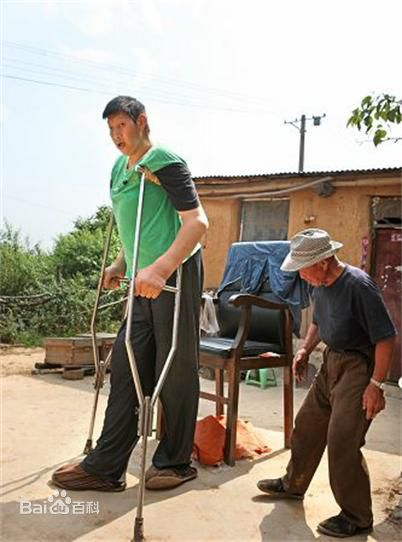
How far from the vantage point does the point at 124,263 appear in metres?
3.15

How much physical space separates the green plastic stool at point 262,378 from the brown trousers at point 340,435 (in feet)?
12.3

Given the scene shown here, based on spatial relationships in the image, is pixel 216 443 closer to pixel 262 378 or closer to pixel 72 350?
pixel 262 378

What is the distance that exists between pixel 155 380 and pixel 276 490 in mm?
835

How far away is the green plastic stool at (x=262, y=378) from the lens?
6543mm

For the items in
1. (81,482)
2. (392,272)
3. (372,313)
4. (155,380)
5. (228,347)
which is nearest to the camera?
(372,313)

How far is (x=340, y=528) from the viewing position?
2387 mm

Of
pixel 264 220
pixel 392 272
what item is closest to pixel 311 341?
pixel 392 272

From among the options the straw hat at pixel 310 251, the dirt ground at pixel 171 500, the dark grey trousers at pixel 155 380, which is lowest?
the dirt ground at pixel 171 500

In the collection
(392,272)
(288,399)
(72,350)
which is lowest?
(72,350)

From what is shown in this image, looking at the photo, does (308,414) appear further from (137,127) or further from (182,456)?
(137,127)

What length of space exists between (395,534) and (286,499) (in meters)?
0.54

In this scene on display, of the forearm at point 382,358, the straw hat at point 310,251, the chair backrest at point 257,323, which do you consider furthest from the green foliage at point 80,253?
the forearm at point 382,358

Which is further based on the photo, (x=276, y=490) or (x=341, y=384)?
(x=276, y=490)

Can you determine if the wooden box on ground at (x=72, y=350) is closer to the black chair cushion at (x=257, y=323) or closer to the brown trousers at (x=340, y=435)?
the black chair cushion at (x=257, y=323)
